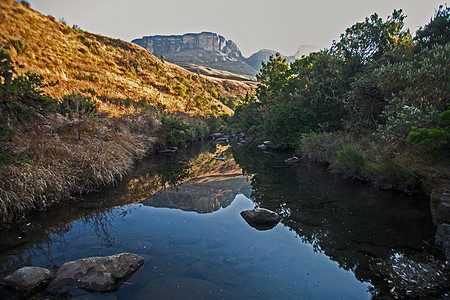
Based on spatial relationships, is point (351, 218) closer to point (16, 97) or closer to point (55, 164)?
point (55, 164)

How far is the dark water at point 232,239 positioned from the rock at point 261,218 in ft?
0.70

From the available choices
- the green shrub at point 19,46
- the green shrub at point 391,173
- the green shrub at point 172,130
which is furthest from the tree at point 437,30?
the green shrub at point 19,46

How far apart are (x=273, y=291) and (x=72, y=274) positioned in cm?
358

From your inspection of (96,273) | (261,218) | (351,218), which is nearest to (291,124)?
(351,218)

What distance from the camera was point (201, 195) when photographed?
938 centimetres

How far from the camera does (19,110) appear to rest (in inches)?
238

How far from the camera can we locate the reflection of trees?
16.1 feet

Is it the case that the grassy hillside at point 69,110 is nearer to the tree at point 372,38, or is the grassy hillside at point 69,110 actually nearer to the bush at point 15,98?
the bush at point 15,98

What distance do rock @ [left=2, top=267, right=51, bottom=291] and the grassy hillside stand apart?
2.78 metres

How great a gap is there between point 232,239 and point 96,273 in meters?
3.11

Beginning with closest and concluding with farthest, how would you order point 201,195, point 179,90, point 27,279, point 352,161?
point 27,279 → point 201,195 → point 352,161 → point 179,90

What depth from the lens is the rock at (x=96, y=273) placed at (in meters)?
3.66

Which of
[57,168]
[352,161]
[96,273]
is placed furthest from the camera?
[352,161]

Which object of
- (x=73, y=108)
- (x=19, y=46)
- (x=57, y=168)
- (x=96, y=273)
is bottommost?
(x=96, y=273)
